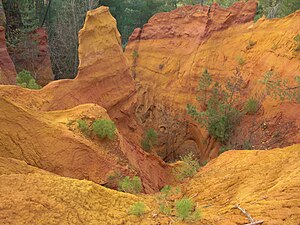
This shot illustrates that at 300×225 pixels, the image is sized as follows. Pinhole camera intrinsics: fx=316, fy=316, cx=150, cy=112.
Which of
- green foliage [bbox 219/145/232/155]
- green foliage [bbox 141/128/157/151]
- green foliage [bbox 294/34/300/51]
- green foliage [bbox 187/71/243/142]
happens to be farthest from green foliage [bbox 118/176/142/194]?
green foliage [bbox 294/34/300/51]

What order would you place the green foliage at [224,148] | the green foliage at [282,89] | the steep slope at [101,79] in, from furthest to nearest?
the green foliage at [224,148]
the steep slope at [101,79]
the green foliage at [282,89]

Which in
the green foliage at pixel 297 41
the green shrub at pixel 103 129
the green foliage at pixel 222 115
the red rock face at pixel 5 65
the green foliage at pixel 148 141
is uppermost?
the green foliage at pixel 297 41

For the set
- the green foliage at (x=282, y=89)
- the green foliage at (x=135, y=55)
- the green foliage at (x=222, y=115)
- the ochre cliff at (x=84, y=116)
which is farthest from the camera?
the green foliage at (x=135, y=55)

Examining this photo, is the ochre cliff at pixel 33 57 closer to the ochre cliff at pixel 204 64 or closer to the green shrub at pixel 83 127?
the ochre cliff at pixel 204 64

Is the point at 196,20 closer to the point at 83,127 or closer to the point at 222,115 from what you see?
the point at 222,115

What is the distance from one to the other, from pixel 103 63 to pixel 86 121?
425 cm

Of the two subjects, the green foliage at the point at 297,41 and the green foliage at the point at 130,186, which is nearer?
the green foliage at the point at 130,186

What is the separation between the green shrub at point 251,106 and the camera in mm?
13328

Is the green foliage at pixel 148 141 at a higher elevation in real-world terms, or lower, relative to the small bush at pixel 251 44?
lower

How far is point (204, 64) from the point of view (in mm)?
18062

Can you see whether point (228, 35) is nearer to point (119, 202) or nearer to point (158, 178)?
point (158, 178)

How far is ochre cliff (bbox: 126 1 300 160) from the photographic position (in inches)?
507

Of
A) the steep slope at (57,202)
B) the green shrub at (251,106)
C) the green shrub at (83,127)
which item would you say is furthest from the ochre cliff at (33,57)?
the steep slope at (57,202)

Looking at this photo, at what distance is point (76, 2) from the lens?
21516 mm
